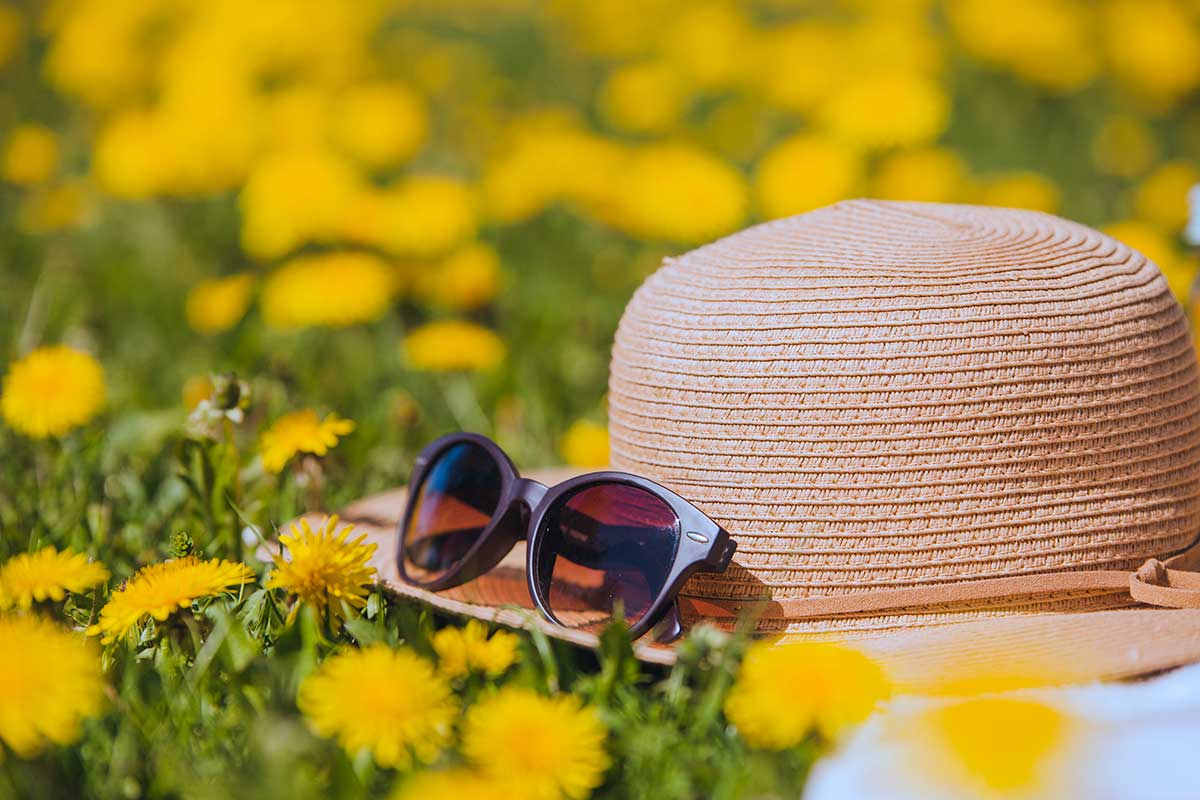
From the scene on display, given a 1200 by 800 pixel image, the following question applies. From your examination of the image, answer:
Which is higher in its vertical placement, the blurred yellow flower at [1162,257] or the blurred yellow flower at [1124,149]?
the blurred yellow flower at [1124,149]

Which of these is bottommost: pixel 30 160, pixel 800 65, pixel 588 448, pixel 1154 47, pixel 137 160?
pixel 588 448

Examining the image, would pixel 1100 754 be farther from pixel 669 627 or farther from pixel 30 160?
pixel 30 160

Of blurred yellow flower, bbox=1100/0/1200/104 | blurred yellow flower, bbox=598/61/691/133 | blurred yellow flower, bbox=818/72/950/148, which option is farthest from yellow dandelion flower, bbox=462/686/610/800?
blurred yellow flower, bbox=1100/0/1200/104

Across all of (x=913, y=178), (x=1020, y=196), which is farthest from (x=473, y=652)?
(x=1020, y=196)

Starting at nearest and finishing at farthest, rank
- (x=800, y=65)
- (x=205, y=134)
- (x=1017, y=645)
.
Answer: (x=1017, y=645), (x=205, y=134), (x=800, y=65)

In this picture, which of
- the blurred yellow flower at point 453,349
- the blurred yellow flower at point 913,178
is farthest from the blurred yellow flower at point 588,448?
the blurred yellow flower at point 913,178

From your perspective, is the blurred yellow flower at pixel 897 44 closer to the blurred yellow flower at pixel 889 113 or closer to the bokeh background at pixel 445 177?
the bokeh background at pixel 445 177

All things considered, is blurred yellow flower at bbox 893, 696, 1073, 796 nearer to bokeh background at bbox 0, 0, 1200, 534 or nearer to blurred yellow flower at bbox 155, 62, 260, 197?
bokeh background at bbox 0, 0, 1200, 534

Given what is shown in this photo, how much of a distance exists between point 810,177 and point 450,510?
1713 mm

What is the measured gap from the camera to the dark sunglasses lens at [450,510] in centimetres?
171

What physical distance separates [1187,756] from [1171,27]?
155 inches

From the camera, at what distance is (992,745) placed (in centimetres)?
108

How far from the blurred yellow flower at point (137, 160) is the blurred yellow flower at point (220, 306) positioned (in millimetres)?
501

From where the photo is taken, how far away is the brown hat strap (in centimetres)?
143
